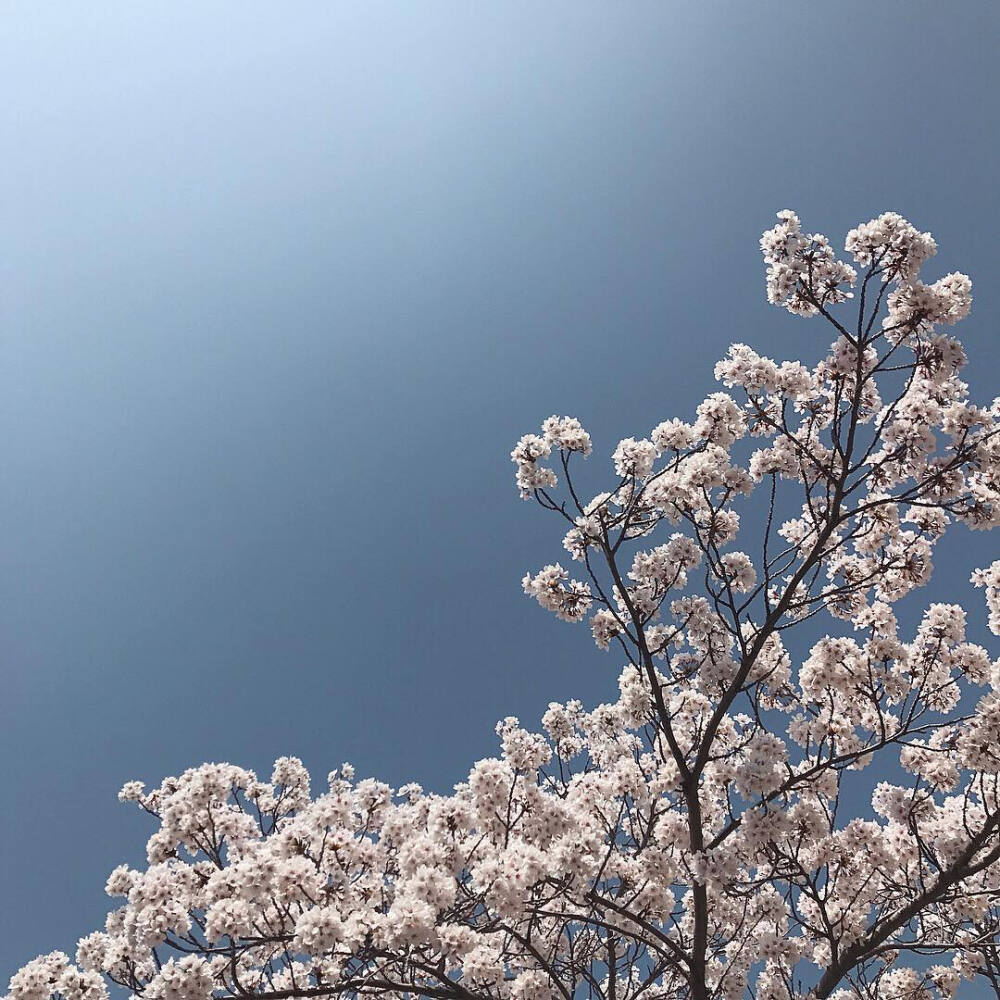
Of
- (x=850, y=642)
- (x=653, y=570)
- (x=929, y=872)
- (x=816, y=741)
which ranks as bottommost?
(x=929, y=872)

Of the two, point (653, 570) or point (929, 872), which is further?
point (929, 872)

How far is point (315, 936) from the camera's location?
23.4 feet

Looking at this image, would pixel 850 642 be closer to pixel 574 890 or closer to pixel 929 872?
pixel 929 872

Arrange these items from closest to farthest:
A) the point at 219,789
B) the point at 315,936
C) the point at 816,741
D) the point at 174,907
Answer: the point at 315,936 → the point at 174,907 → the point at 219,789 → the point at 816,741

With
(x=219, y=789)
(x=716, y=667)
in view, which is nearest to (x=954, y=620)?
(x=716, y=667)

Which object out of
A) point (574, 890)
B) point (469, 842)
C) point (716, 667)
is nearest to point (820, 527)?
point (716, 667)

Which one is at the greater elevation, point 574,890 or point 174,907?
point 174,907

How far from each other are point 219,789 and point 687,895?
24.0 feet

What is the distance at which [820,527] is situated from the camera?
965 cm

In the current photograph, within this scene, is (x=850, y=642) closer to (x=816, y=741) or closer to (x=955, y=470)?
(x=816, y=741)

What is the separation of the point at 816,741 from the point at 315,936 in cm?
745

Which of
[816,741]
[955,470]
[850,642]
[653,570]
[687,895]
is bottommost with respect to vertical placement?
[687,895]

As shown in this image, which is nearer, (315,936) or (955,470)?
(315,936)

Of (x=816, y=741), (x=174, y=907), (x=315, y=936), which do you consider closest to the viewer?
(x=315, y=936)
